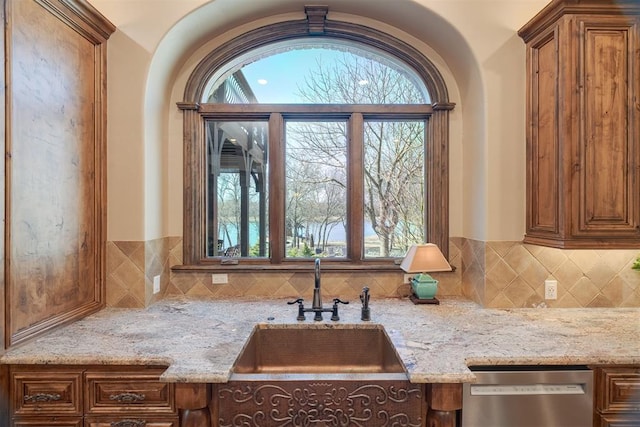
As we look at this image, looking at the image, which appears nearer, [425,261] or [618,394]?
[618,394]

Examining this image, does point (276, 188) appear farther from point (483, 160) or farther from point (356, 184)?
point (483, 160)

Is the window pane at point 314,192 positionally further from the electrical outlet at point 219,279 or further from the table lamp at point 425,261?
the table lamp at point 425,261

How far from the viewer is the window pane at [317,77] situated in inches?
108

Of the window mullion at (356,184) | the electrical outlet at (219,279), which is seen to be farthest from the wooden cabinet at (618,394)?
the electrical outlet at (219,279)

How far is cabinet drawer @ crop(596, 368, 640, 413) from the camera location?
156 centimetres

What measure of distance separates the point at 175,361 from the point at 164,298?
1113 millimetres

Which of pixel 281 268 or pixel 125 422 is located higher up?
pixel 281 268

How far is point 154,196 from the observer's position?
2424mm

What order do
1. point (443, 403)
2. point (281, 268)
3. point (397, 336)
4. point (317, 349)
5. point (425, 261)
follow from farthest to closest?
point (281, 268)
point (425, 261)
point (317, 349)
point (397, 336)
point (443, 403)

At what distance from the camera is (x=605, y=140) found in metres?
1.92

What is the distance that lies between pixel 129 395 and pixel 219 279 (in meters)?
1.08

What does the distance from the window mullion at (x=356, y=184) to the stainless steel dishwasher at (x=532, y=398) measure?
1.31m

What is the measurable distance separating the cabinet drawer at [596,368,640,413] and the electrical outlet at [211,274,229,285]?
2168mm

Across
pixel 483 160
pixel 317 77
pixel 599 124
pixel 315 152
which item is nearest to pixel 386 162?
pixel 315 152
